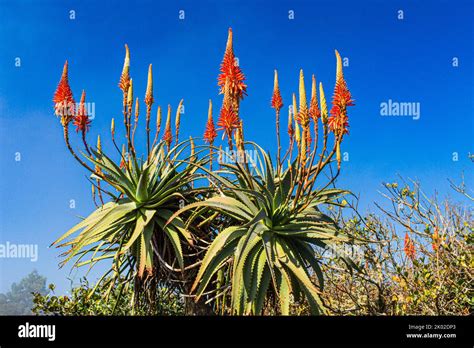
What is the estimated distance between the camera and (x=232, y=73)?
5.39 m

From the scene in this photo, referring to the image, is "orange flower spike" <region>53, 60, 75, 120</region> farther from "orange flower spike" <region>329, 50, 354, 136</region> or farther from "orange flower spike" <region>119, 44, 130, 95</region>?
"orange flower spike" <region>329, 50, 354, 136</region>

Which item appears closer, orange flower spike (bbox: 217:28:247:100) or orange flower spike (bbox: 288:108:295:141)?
orange flower spike (bbox: 217:28:247:100)

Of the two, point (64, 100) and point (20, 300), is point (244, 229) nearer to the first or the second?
point (64, 100)

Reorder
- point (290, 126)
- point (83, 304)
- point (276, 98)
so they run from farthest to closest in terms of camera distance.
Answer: point (83, 304) → point (290, 126) → point (276, 98)

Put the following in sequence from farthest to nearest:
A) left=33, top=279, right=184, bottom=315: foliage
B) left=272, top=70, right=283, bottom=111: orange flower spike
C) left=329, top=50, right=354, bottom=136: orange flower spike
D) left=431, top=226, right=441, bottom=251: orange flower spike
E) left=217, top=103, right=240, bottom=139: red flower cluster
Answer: left=33, top=279, right=184, bottom=315: foliage → left=431, top=226, right=441, bottom=251: orange flower spike → left=272, top=70, right=283, bottom=111: orange flower spike → left=217, top=103, right=240, bottom=139: red flower cluster → left=329, top=50, right=354, bottom=136: orange flower spike

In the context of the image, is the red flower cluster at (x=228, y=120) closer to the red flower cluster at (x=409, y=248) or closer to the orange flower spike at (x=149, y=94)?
the orange flower spike at (x=149, y=94)

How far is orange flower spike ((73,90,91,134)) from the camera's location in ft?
19.4

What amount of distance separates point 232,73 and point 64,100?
6.59 feet

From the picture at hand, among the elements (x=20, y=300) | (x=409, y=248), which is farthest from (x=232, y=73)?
(x=20, y=300)

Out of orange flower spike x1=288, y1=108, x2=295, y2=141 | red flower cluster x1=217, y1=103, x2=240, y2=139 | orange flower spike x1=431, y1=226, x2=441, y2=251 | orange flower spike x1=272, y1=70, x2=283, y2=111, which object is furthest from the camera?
orange flower spike x1=288, y1=108, x2=295, y2=141

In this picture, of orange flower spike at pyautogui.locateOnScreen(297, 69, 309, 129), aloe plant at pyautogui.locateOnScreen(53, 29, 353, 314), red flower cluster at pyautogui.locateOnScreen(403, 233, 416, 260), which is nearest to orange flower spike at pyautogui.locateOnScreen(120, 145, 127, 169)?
aloe plant at pyautogui.locateOnScreen(53, 29, 353, 314)

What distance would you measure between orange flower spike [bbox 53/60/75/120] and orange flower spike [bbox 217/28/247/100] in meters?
1.82
